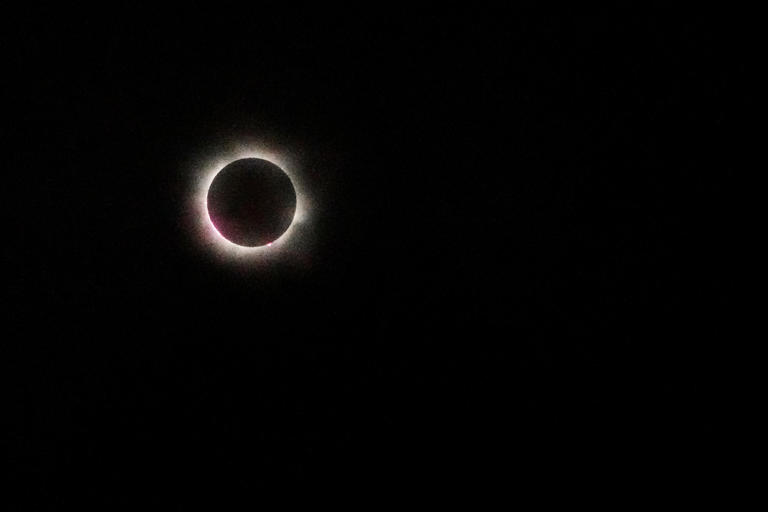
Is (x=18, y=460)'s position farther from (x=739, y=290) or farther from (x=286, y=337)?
(x=739, y=290)

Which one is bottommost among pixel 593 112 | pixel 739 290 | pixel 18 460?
pixel 18 460

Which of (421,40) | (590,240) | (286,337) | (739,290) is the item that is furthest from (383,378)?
(739,290)

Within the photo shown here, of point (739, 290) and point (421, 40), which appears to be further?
point (739, 290)
